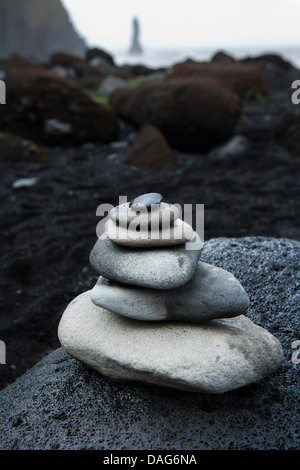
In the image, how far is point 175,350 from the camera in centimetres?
203

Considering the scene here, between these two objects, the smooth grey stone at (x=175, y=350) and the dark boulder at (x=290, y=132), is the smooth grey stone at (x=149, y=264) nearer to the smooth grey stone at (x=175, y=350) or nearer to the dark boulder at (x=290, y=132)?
the smooth grey stone at (x=175, y=350)

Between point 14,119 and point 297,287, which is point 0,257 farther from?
point 14,119

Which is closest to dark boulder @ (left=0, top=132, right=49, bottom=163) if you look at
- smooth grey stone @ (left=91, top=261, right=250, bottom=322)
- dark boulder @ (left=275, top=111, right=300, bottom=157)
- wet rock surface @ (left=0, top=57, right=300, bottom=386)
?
wet rock surface @ (left=0, top=57, right=300, bottom=386)

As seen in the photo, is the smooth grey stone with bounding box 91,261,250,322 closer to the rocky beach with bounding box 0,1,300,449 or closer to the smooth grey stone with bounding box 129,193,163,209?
the rocky beach with bounding box 0,1,300,449

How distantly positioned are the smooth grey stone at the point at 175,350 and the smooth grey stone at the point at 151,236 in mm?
458

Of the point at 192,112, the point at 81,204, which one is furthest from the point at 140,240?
→ the point at 192,112

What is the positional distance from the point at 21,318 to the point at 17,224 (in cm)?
187

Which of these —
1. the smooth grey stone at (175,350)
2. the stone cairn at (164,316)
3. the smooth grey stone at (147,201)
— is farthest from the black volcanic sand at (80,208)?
the smooth grey stone at (147,201)

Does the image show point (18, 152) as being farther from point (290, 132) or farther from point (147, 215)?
point (147, 215)

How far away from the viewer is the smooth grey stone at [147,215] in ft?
6.73

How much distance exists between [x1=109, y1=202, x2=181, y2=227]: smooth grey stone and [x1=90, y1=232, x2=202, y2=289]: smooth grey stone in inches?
5.6

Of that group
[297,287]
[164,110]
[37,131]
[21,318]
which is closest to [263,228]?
[297,287]

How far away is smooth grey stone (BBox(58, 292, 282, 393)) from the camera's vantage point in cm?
195
